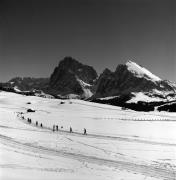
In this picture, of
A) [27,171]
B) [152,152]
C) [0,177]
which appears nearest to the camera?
[0,177]

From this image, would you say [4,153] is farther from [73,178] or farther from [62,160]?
[73,178]

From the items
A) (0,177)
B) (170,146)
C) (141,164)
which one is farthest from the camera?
(170,146)

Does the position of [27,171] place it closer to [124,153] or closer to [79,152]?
[79,152]

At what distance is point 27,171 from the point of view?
2130 cm

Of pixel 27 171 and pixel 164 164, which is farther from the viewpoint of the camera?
pixel 164 164

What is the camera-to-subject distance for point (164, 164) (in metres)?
25.4

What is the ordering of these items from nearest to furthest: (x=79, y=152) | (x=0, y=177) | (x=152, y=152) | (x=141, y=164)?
1. (x=0, y=177)
2. (x=141, y=164)
3. (x=79, y=152)
4. (x=152, y=152)

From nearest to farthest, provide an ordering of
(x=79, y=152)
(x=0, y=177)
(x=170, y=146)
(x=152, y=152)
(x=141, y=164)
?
(x=0, y=177) < (x=141, y=164) < (x=79, y=152) < (x=152, y=152) < (x=170, y=146)

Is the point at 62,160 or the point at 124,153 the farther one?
the point at 124,153

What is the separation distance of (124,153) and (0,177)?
13.8 m

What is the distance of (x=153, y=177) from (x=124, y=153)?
808 centimetres

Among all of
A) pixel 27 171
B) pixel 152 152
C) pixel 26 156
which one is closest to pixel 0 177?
pixel 27 171

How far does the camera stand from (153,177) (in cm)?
2139

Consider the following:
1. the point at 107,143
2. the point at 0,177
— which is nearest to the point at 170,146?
the point at 107,143
